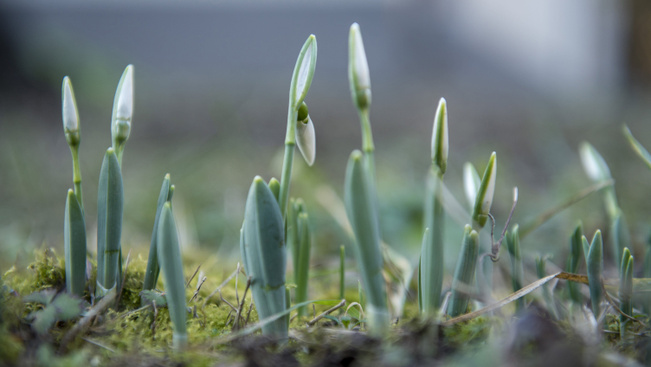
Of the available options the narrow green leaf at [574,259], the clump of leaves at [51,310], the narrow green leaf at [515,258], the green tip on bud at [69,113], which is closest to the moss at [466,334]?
the narrow green leaf at [515,258]

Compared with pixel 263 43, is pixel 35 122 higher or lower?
lower

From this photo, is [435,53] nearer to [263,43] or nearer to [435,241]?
[263,43]

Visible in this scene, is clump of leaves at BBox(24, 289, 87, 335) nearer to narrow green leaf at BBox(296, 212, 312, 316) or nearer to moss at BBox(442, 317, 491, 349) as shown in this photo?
narrow green leaf at BBox(296, 212, 312, 316)

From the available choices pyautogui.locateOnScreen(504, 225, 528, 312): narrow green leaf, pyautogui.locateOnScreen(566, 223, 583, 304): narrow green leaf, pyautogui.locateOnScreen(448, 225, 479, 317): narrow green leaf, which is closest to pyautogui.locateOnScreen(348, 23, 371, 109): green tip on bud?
pyautogui.locateOnScreen(448, 225, 479, 317): narrow green leaf

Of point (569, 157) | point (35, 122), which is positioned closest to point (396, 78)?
point (569, 157)

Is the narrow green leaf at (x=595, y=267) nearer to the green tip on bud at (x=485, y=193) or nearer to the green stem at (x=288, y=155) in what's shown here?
the green tip on bud at (x=485, y=193)
